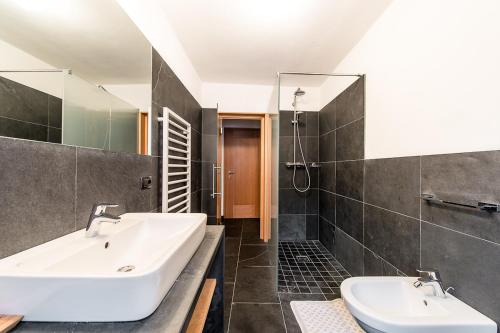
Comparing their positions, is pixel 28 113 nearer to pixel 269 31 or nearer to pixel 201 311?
pixel 201 311

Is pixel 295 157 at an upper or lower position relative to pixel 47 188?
upper

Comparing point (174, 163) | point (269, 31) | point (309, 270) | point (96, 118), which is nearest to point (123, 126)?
point (96, 118)

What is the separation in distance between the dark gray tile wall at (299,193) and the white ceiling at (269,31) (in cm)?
79

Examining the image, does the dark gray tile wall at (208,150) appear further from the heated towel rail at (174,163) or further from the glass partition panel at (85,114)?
the glass partition panel at (85,114)

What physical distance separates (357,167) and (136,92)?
1.95 metres

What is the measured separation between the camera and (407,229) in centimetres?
137

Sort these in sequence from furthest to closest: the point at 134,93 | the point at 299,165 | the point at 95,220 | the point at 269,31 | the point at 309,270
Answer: the point at 299,165 → the point at 309,270 → the point at 269,31 → the point at 134,93 → the point at 95,220

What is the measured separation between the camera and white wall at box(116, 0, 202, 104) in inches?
51.7

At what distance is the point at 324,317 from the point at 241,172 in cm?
322

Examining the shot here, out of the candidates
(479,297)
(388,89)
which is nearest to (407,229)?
(479,297)

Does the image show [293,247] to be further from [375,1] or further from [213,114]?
[375,1]

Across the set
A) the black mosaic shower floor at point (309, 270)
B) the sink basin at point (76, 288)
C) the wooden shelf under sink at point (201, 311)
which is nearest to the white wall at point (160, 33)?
the sink basin at point (76, 288)

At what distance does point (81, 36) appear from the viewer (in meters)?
0.91

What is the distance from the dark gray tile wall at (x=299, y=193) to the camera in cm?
312
